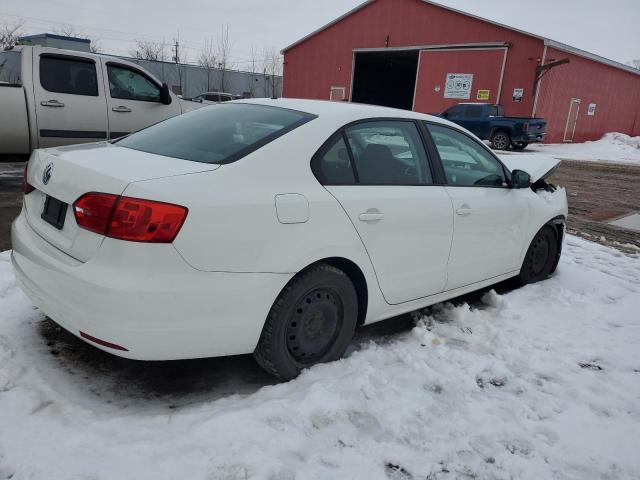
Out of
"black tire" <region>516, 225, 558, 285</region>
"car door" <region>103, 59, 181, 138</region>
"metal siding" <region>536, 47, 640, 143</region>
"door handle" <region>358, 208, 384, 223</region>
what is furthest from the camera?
"metal siding" <region>536, 47, 640, 143</region>

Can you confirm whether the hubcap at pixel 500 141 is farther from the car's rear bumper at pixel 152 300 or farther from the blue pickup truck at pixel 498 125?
the car's rear bumper at pixel 152 300

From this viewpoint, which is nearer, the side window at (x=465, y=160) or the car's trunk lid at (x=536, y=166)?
the side window at (x=465, y=160)

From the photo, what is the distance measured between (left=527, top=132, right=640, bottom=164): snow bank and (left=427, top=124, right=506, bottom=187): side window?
18.8 m

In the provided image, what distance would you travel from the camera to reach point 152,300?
2262 millimetres

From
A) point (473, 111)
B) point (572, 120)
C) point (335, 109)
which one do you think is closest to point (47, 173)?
point (335, 109)

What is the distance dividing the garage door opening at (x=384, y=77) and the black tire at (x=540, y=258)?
23.5 m

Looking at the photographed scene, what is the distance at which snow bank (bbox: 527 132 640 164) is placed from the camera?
72.8 ft

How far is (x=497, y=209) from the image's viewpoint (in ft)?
13.1

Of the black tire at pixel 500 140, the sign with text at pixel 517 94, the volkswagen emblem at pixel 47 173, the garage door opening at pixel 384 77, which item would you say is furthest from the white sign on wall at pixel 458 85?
the volkswagen emblem at pixel 47 173

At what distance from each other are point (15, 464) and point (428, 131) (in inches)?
119

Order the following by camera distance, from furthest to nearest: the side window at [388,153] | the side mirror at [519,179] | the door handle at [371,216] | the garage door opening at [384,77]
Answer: the garage door opening at [384,77] → the side mirror at [519,179] → the side window at [388,153] → the door handle at [371,216]

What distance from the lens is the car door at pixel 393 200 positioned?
9.64 ft

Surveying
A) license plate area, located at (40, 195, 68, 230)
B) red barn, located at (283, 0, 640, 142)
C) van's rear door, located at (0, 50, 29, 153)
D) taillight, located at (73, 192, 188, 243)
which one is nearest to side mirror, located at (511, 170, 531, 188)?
taillight, located at (73, 192, 188, 243)

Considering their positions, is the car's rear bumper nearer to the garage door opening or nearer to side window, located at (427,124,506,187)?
side window, located at (427,124,506,187)
